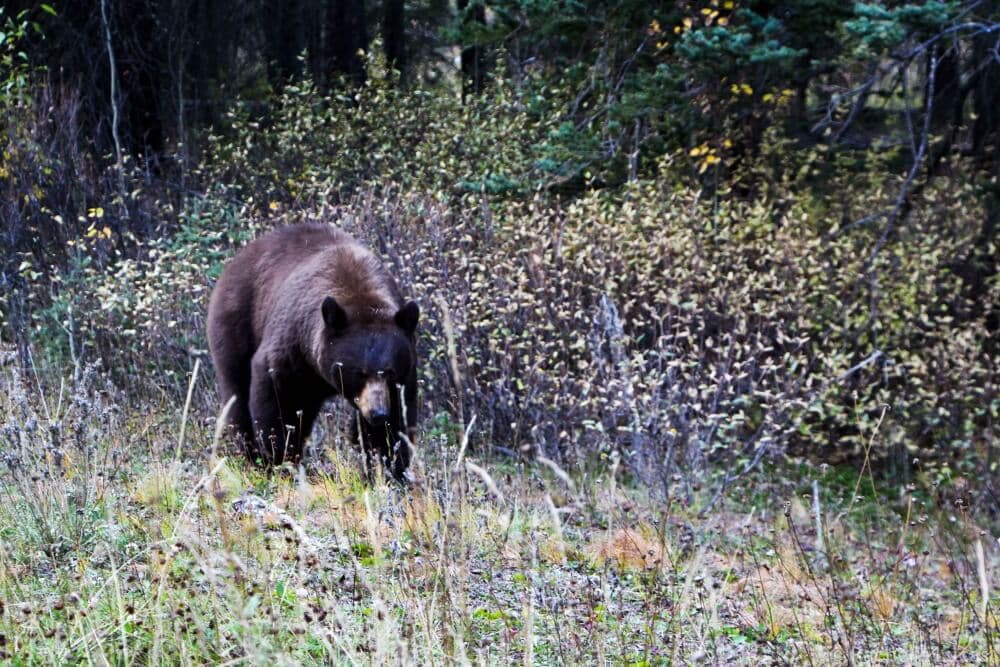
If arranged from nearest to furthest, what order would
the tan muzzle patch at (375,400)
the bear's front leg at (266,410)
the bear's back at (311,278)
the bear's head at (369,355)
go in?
the tan muzzle patch at (375,400) → the bear's head at (369,355) → the bear's back at (311,278) → the bear's front leg at (266,410)

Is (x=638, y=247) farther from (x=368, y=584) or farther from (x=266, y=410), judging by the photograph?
(x=368, y=584)

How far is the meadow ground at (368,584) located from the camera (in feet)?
9.75

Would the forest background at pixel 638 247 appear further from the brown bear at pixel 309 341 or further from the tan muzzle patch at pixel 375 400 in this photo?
the tan muzzle patch at pixel 375 400

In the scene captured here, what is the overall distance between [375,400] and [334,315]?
0.55m

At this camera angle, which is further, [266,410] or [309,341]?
[266,410]

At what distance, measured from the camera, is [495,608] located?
3.91 meters

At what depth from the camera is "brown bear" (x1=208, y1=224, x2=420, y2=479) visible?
19.6ft

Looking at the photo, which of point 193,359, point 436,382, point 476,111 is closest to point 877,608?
point 436,382

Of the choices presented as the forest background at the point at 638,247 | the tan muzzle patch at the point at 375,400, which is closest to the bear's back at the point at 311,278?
the tan muzzle patch at the point at 375,400

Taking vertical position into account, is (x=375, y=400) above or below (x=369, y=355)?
below

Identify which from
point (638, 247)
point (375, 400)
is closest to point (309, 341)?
point (375, 400)

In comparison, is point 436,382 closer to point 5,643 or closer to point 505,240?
point 505,240

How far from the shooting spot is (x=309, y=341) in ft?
20.7

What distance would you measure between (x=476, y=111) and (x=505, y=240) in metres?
4.18
